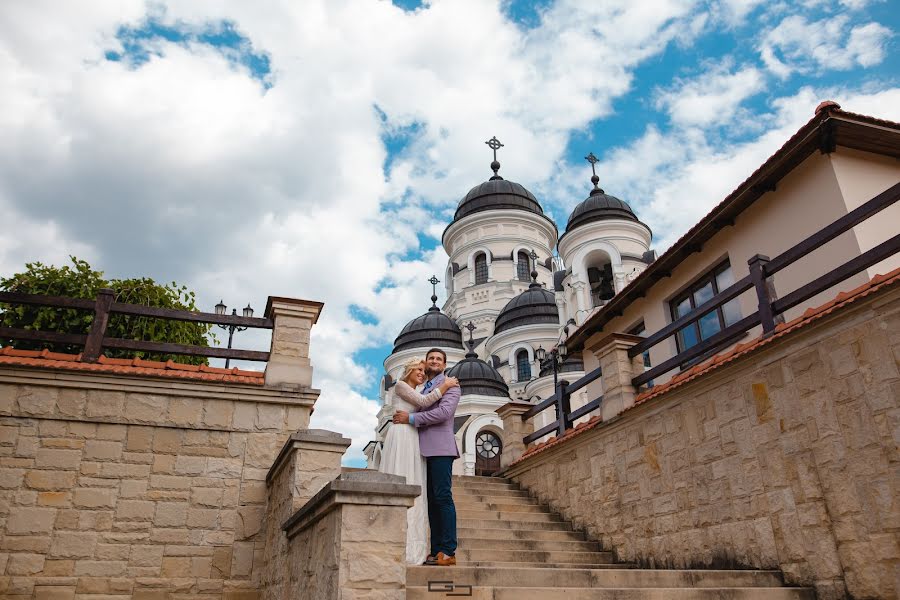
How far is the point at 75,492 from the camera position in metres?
6.96

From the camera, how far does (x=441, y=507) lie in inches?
210

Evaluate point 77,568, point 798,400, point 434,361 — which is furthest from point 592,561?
point 77,568

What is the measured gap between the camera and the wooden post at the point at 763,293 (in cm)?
677

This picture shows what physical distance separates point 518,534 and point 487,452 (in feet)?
64.2

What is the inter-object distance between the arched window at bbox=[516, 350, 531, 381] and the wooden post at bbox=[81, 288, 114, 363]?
29.5 metres

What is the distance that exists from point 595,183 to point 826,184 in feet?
80.3

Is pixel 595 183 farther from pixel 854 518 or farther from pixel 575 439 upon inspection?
pixel 854 518

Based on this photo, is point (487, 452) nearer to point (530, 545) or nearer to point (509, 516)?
point (509, 516)

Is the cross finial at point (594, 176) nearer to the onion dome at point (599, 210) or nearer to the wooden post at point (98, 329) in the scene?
the onion dome at point (599, 210)

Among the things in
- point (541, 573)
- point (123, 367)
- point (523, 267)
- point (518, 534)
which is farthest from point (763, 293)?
point (523, 267)

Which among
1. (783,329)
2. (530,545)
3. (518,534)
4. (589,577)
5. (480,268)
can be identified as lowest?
(589,577)

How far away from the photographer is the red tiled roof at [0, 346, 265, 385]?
24.1 feet

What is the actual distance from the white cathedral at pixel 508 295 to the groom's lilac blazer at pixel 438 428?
14.5 meters

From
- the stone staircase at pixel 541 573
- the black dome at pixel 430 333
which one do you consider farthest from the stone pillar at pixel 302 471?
the black dome at pixel 430 333
